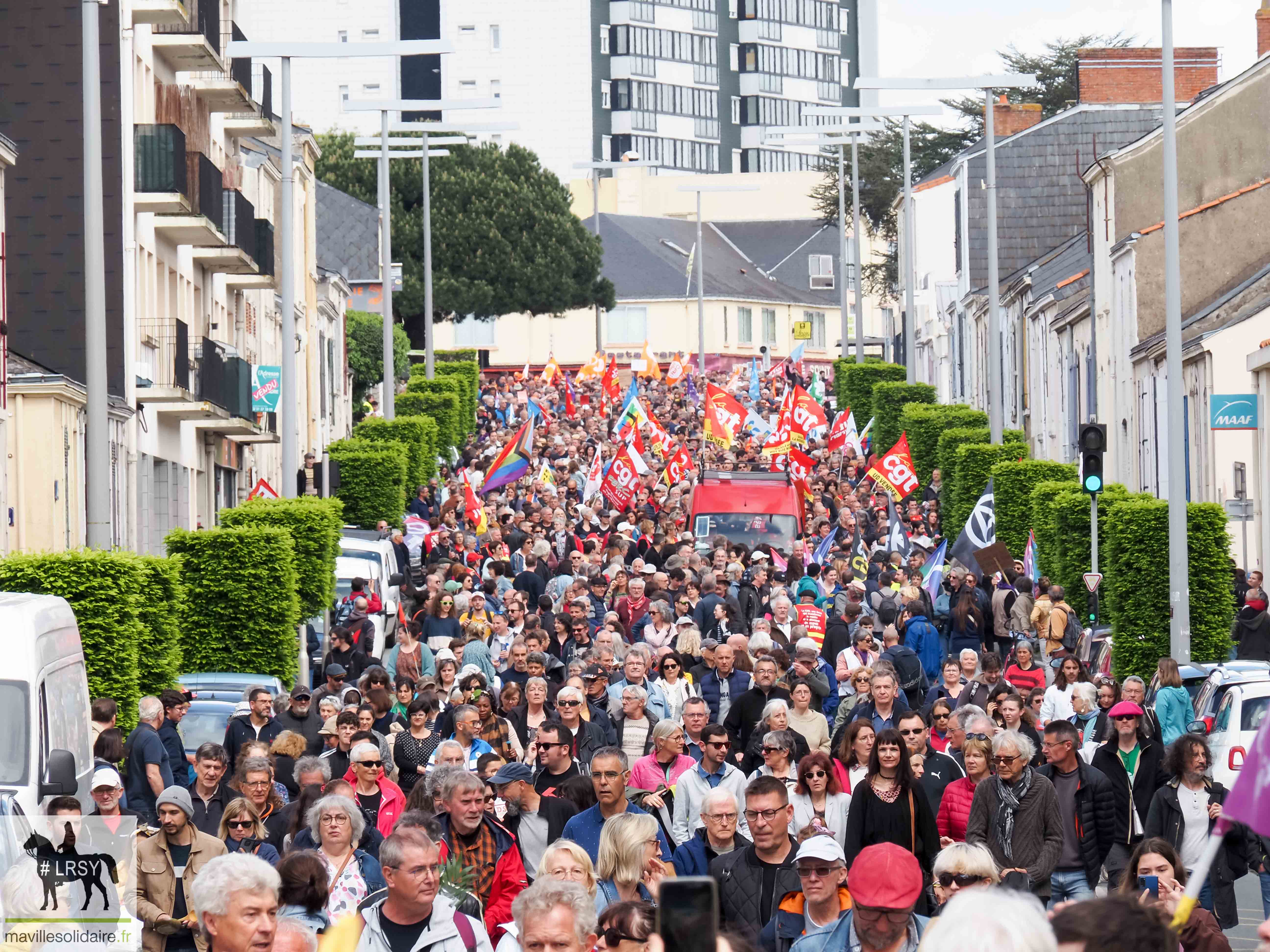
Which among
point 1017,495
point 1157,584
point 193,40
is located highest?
point 193,40

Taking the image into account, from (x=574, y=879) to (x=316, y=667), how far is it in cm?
1960

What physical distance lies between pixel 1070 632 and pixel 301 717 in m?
10.3

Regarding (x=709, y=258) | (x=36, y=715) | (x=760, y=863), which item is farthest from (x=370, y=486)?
(x=709, y=258)

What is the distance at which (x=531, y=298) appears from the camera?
9656 cm

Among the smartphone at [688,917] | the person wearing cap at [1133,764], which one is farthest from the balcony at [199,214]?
the smartphone at [688,917]

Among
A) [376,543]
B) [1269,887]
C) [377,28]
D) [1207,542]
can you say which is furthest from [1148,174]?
[377,28]

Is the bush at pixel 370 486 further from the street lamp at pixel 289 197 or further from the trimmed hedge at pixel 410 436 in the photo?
the street lamp at pixel 289 197

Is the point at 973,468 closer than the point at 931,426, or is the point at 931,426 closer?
the point at 973,468

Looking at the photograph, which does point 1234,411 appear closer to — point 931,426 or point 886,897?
point 931,426

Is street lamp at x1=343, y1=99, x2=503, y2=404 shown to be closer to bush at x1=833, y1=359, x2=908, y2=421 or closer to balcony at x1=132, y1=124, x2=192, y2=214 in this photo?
balcony at x1=132, y1=124, x2=192, y2=214

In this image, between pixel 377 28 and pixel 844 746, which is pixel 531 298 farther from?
pixel 844 746

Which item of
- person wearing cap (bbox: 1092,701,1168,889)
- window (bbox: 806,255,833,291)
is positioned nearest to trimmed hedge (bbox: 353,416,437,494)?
person wearing cap (bbox: 1092,701,1168,889)

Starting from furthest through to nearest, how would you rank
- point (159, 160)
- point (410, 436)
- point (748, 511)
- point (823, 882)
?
point (410, 436), point (748, 511), point (159, 160), point (823, 882)

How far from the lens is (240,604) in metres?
25.0
